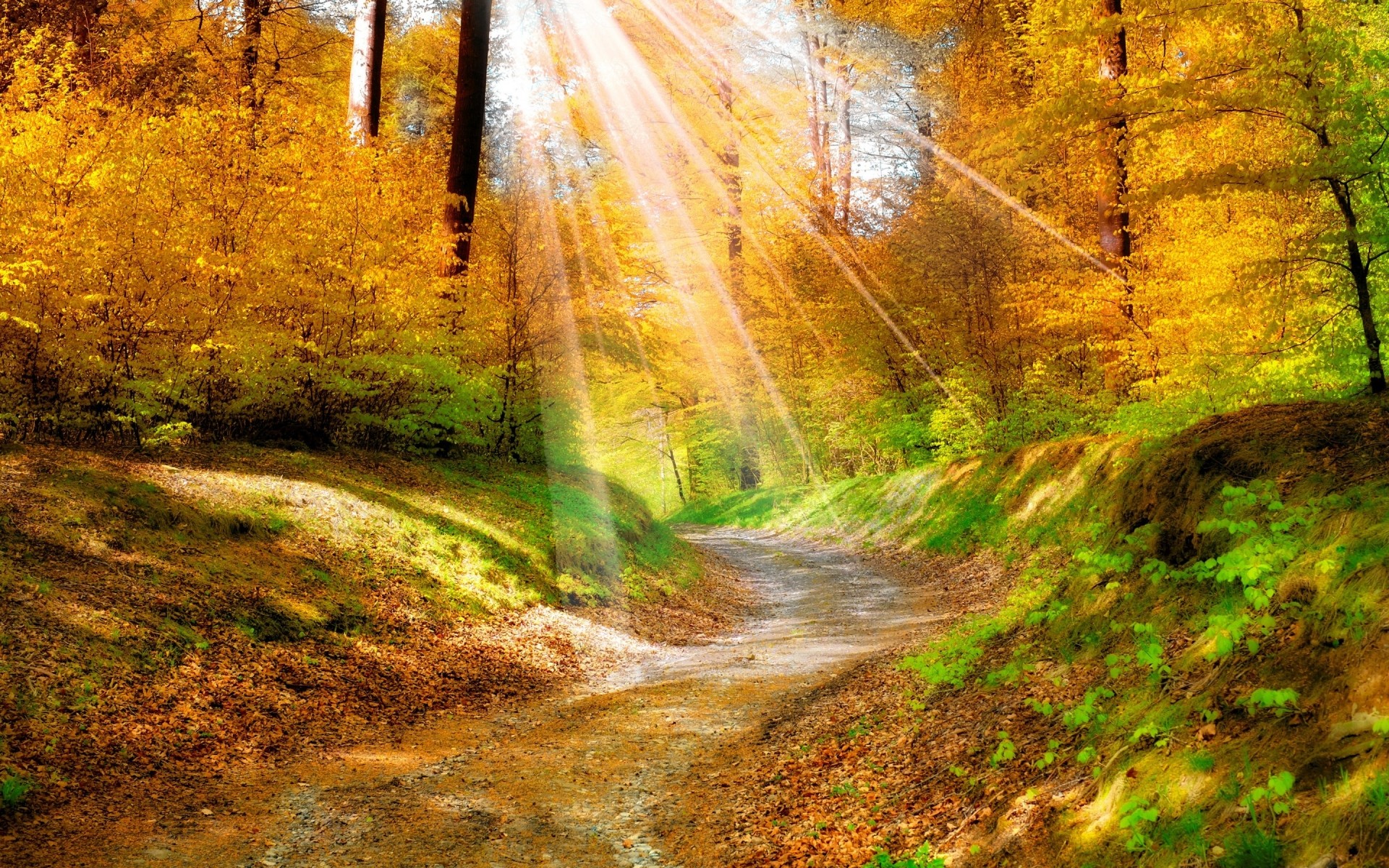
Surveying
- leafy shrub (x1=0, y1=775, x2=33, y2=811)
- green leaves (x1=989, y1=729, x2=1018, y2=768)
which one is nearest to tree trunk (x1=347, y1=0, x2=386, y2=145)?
leafy shrub (x1=0, y1=775, x2=33, y2=811)

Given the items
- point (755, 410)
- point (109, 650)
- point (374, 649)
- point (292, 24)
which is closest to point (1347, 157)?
point (374, 649)

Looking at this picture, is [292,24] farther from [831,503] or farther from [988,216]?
[831,503]

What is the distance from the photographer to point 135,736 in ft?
19.5

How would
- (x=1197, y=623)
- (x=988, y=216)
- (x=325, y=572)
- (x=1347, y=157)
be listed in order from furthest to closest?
(x=988, y=216) → (x=325, y=572) → (x=1347, y=157) → (x=1197, y=623)

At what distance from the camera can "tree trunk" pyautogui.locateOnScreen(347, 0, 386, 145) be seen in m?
14.5

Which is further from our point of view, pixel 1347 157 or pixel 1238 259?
pixel 1238 259

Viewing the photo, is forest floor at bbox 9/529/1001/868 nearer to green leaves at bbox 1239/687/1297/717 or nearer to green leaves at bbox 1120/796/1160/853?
green leaves at bbox 1120/796/1160/853

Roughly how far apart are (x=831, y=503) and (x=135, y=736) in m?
23.3

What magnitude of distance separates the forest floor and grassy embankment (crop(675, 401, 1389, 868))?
61 cm

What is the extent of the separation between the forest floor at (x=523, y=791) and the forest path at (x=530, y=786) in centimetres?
1

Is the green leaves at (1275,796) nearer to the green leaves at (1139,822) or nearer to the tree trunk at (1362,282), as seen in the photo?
the green leaves at (1139,822)

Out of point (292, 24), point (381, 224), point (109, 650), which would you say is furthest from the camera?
point (292, 24)

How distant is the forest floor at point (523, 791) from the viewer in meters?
4.89

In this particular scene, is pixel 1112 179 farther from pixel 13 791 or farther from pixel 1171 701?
pixel 13 791
